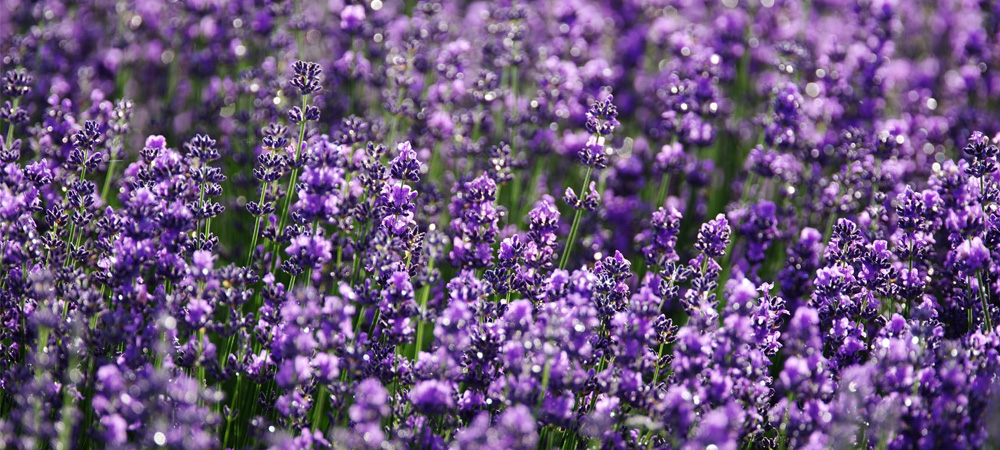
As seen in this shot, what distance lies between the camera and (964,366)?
2885 millimetres

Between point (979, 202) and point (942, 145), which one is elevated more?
point (979, 202)

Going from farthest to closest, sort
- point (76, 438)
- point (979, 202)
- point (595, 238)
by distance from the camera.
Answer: point (595, 238), point (979, 202), point (76, 438)

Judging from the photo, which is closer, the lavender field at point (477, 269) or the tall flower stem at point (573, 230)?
the lavender field at point (477, 269)

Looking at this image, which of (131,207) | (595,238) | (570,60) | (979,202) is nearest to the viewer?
(131,207)

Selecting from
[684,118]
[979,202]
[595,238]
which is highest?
[979,202]

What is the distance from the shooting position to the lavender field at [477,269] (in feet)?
8.87

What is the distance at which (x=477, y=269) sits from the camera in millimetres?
3713

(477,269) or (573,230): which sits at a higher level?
(573,230)

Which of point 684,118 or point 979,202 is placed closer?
point 979,202

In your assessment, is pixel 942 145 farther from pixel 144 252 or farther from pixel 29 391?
pixel 29 391

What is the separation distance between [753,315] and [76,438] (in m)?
2.48

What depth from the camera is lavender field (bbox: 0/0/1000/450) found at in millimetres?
2705

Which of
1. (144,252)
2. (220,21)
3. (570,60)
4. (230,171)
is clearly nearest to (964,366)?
(144,252)

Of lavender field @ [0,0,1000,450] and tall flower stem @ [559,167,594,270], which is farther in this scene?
tall flower stem @ [559,167,594,270]
